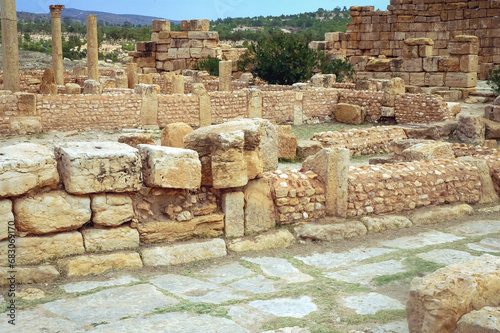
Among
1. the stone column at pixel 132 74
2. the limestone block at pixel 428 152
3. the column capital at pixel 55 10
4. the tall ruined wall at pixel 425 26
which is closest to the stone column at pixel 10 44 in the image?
the column capital at pixel 55 10

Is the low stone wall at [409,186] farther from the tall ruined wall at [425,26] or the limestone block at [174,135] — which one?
the tall ruined wall at [425,26]

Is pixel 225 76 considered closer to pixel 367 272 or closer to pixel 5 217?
pixel 367 272

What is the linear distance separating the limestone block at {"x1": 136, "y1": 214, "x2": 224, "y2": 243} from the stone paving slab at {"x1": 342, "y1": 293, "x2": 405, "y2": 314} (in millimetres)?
1981

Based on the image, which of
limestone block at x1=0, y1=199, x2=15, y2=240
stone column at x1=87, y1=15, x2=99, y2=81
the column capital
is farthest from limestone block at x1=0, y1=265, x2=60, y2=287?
stone column at x1=87, y1=15, x2=99, y2=81

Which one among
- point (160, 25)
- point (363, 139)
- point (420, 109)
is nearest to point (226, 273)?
point (363, 139)

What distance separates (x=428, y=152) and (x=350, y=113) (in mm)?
8546

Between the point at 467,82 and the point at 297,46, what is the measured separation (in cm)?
661

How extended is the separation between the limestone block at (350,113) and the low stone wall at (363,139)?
3842mm

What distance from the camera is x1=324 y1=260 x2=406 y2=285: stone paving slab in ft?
20.3

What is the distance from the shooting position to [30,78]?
2417 centimetres

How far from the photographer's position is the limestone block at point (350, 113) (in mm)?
19516

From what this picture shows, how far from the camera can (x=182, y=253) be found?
6676mm

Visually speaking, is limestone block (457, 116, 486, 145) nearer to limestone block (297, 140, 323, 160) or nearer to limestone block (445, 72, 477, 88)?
limestone block (297, 140, 323, 160)

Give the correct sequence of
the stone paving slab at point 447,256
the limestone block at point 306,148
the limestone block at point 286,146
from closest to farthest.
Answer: the stone paving slab at point 447,256 → the limestone block at point 286,146 → the limestone block at point 306,148
